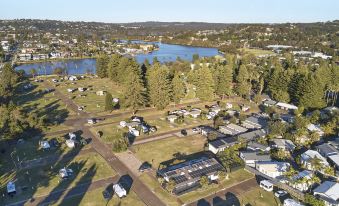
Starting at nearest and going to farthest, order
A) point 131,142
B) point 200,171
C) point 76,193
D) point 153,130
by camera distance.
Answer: point 76,193, point 200,171, point 131,142, point 153,130

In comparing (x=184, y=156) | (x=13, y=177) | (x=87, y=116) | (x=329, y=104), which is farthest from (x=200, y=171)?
(x=329, y=104)

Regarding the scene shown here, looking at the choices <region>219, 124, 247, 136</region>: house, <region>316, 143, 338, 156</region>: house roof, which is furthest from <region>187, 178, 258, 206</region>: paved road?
<region>219, 124, 247, 136</region>: house

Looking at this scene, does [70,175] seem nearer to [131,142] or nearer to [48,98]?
[131,142]

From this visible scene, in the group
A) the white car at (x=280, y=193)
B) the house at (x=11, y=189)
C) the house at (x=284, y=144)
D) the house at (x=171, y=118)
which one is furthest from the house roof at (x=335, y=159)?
the house at (x=11, y=189)

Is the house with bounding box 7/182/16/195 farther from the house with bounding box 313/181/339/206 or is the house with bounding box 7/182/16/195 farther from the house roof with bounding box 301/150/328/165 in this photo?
the house roof with bounding box 301/150/328/165

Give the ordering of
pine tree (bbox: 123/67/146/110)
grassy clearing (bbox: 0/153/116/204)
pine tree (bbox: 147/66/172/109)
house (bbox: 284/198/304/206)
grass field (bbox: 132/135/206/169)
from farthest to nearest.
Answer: pine tree (bbox: 147/66/172/109) → pine tree (bbox: 123/67/146/110) → grass field (bbox: 132/135/206/169) → grassy clearing (bbox: 0/153/116/204) → house (bbox: 284/198/304/206)

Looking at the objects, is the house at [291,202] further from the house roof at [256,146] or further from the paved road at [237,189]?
the house roof at [256,146]
